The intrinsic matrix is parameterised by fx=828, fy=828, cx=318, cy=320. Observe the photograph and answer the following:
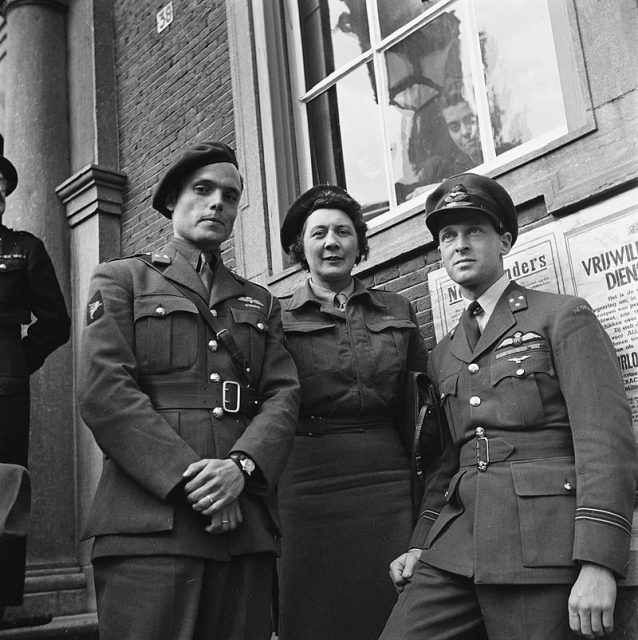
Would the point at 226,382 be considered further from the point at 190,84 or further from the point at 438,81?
the point at 190,84

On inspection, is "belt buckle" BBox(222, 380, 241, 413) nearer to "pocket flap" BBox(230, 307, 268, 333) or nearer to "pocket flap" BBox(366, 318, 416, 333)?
"pocket flap" BBox(230, 307, 268, 333)

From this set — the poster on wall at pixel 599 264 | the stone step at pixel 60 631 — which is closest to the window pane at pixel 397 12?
the poster on wall at pixel 599 264

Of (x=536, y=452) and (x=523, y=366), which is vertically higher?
(x=523, y=366)

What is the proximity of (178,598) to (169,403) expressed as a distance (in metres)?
0.56

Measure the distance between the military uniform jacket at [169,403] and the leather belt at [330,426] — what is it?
0.36 meters

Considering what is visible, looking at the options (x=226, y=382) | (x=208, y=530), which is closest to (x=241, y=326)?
(x=226, y=382)

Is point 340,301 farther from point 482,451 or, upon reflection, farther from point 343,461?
point 482,451

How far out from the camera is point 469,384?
263 cm

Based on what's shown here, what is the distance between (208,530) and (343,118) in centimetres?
321

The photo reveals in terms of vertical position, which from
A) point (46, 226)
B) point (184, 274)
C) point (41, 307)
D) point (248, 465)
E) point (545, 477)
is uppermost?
point (46, 226)

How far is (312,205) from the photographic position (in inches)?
134

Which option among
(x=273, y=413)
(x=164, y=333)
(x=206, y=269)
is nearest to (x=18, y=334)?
(x=206, y=269)

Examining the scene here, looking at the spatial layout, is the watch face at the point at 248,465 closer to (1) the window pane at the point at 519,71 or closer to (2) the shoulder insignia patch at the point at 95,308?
(2) the shoulder insignia patch at the point at 95,308

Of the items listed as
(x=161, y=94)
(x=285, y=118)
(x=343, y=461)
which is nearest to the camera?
(x=343, y=461)
